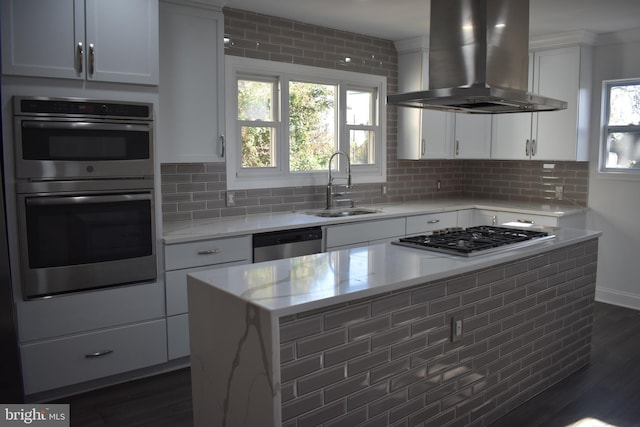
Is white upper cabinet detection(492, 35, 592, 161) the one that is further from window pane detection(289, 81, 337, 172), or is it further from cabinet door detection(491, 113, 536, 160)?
window pane detection(289, 81, 337, 172)

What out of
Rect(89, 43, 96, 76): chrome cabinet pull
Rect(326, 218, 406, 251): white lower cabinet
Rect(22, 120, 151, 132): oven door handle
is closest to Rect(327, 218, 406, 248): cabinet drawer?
Rect(326, 218, 406, 251): white lower cabinet

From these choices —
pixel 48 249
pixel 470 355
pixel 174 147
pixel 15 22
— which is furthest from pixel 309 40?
pixel 470 355

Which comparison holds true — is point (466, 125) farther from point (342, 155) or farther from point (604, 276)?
point (604, 276)

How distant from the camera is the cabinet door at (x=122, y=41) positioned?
299 centimetres

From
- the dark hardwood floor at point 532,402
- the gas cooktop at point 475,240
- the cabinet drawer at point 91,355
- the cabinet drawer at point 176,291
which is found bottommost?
the dark hardwood floor at point 532,402

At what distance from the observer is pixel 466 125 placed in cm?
557

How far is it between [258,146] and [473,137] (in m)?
2.42

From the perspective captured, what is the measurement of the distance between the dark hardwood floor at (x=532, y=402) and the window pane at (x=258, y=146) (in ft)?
5.94

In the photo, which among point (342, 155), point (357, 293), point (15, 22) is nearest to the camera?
point (357, 293)

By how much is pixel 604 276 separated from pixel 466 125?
201cm

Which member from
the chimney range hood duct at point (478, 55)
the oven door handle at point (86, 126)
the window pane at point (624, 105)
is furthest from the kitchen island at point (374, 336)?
the window pane at point (624, 105)

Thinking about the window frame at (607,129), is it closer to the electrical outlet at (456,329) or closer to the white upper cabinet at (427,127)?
the white upper cabinet at (427,127)

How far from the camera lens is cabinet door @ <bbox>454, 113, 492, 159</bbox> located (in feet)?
18.2

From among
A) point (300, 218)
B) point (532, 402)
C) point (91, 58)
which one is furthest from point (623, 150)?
point (91, 58)
